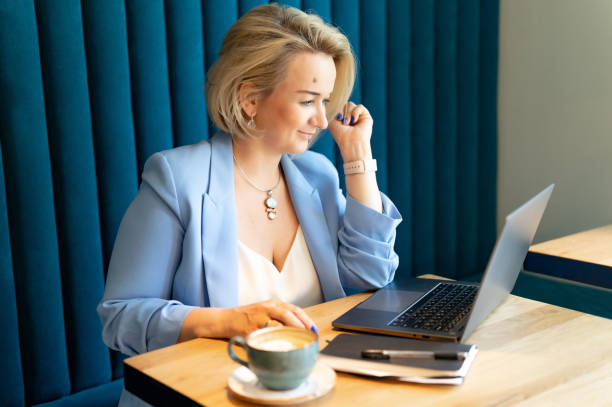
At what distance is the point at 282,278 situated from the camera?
1.41 m

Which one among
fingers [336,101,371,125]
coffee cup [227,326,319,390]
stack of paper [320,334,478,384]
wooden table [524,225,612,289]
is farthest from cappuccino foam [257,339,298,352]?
wooden table [524,225,612,289]

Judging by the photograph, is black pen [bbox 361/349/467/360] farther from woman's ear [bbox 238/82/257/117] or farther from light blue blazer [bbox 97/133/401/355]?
woman's ear [bbox 238/82/257/117]

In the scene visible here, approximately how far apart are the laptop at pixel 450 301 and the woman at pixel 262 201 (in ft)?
0.48

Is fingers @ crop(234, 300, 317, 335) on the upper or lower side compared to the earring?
lower

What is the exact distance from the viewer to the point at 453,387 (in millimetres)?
875

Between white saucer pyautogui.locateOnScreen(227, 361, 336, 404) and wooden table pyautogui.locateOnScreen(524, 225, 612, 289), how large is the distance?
0.92 meters

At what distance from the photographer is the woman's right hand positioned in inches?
40.6

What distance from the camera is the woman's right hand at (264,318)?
1.03 m

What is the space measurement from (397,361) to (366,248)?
0.50m

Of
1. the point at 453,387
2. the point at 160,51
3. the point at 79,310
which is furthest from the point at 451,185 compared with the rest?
the point at 453,387

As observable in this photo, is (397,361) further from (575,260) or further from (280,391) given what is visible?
(575,260)

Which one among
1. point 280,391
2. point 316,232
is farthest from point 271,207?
point 280,391

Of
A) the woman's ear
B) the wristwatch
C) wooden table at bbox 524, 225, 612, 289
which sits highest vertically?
the woman's ear

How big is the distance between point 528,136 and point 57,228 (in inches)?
74.6
